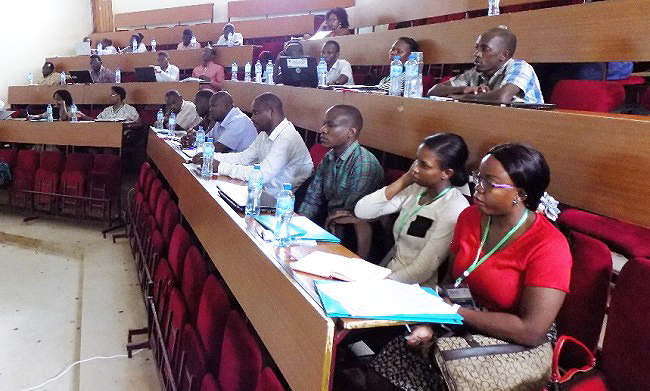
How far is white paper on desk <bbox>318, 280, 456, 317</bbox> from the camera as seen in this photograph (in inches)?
24.9

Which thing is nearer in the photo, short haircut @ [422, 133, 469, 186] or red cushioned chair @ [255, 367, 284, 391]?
red cushioned chair @ [255, 367, 284, 391]


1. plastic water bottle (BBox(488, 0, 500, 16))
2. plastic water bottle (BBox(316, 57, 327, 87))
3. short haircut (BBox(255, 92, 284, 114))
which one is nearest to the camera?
short haircut (BBox(255, 92, 284, 114))

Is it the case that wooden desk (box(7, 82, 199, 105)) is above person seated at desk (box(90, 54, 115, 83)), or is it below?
below

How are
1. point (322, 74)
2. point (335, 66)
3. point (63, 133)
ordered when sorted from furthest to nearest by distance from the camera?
point (63, 133)
point (335, 66)
point (322, 74)

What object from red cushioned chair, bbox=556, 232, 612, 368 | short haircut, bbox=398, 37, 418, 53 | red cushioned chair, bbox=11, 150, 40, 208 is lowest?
red cushioned chair, bbox=11, 150, 40, 208

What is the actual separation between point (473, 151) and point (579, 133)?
252mm

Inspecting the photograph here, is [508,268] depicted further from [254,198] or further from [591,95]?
[591,95]

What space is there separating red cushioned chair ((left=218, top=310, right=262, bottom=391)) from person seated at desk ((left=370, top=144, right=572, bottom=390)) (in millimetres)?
190

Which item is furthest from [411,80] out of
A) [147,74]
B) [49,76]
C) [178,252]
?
[49,76]

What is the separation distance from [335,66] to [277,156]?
0.94 m

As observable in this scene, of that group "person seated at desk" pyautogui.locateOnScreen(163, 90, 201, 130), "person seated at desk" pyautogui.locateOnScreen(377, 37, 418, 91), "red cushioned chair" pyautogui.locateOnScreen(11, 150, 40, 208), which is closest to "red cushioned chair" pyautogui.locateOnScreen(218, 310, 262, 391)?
"person seated at desk" pyautogui.locateOnScreen(377, 37, 418, 91)

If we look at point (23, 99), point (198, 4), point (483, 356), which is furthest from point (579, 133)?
point (198, 4)

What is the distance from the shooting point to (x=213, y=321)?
0.98 metres

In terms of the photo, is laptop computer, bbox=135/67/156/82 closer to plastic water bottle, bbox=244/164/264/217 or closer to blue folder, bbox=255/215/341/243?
plastic water bottle, bbox=244/164/264/217
